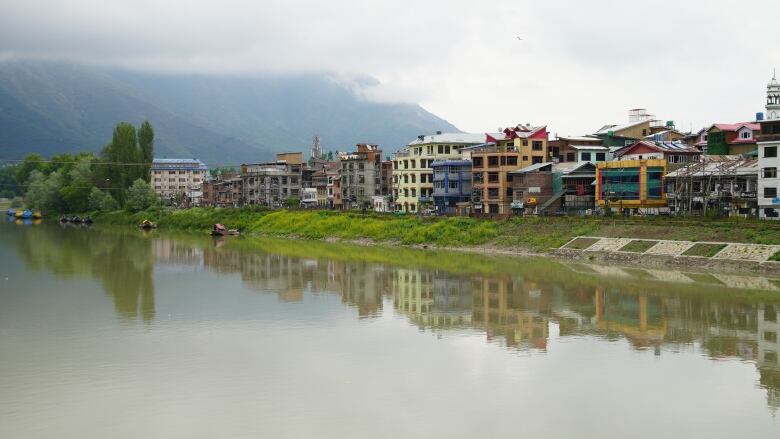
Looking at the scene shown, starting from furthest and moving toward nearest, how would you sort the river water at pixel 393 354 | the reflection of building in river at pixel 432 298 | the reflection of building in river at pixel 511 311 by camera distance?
1. the reflection of building in river at pixel 432 298
2. the reflection of building in river at pixel 511 311
3. the river water at pixel 393 354

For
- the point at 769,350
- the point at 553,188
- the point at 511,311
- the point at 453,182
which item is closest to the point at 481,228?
the point at 553,188

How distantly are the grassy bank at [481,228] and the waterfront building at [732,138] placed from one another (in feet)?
41.0

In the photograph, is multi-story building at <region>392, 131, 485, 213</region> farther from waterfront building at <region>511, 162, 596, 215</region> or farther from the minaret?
the minaret

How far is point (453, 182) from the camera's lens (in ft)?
204

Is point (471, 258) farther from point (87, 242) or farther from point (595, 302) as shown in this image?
point (87, 242)

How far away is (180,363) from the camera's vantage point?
2025cm

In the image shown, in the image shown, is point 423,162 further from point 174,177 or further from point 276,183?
point 174,177

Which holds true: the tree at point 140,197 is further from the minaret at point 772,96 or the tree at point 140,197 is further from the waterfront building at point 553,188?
the minaret at point 772,96

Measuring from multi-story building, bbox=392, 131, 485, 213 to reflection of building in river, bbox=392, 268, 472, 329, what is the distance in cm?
2816

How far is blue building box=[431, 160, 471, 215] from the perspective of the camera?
203 ft

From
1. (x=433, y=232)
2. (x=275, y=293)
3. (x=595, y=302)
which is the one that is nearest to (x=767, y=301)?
(x=595, y=302)

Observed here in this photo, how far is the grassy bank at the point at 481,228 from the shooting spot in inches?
1524

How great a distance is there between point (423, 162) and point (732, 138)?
75.7 feet

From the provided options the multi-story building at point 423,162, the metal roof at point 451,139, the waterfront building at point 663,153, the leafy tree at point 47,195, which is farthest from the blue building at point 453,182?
the leafy tree at point 47,195
